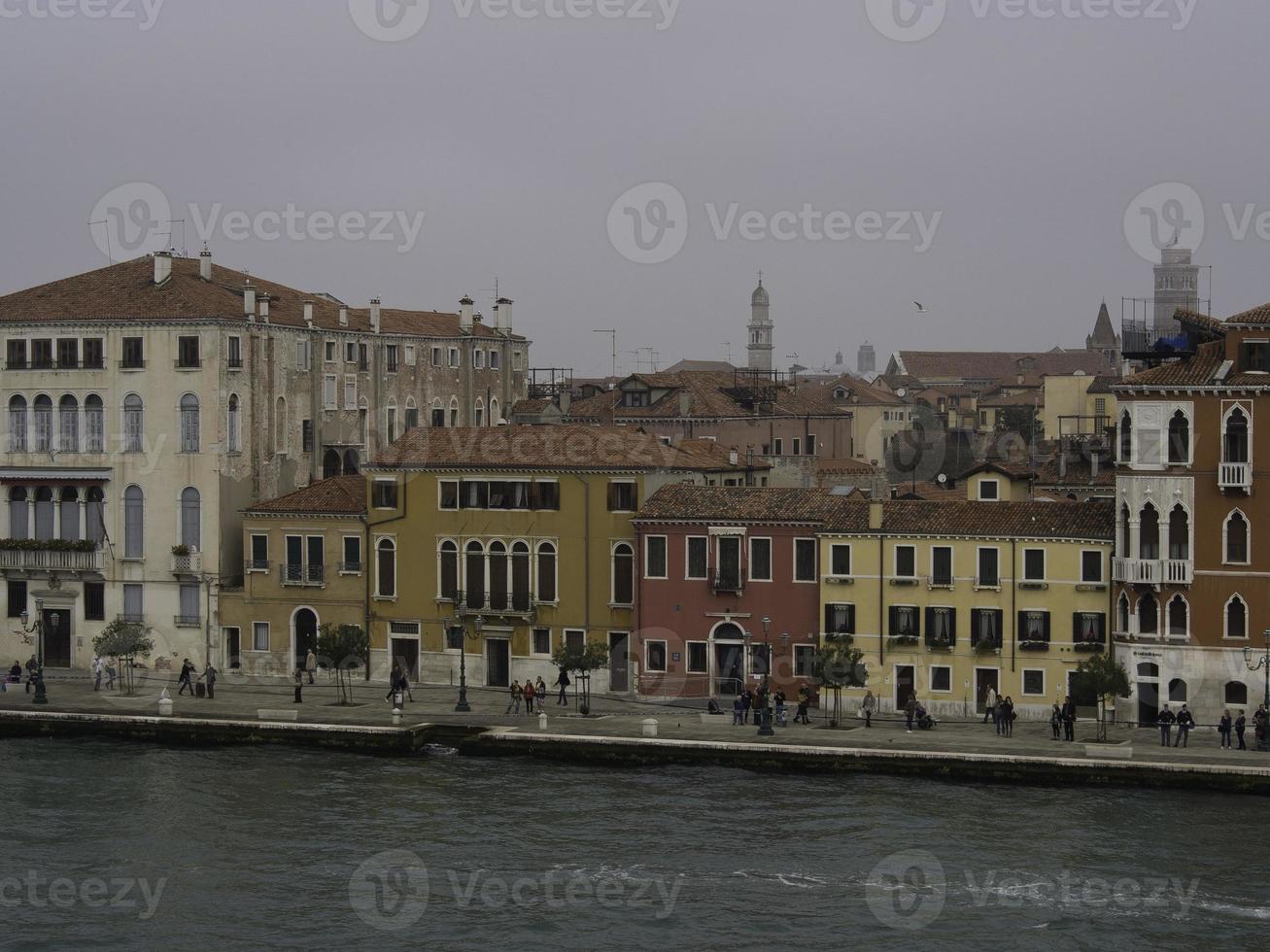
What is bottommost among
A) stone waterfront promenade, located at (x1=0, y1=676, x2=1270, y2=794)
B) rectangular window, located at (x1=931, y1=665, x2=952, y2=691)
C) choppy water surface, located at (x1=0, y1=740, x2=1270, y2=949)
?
choppy water surface, located at (x1=0, y1=740, x2=1270, y2=949)

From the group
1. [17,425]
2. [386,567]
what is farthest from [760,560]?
[17,425]

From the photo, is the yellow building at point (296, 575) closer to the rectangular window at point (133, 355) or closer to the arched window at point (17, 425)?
the rectangular window at point (133, 355)

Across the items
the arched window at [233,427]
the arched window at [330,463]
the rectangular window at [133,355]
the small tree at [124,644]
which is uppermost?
the rectangular window at [133,355]

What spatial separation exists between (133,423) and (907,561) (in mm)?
22183

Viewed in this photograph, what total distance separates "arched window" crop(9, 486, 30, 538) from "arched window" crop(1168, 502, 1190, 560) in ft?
103

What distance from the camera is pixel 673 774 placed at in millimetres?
45156

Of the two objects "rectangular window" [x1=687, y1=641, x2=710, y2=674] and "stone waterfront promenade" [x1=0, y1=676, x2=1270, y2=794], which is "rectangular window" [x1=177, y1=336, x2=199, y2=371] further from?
"rectangular window" [x1=687, y1=641, x2=710, y2=674]

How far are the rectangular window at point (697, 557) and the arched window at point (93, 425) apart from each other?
57.2ft

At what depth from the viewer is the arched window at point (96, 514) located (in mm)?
57750

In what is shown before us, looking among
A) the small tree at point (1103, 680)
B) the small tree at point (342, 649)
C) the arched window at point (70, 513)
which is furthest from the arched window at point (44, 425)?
the small tree at point (1103, 680)

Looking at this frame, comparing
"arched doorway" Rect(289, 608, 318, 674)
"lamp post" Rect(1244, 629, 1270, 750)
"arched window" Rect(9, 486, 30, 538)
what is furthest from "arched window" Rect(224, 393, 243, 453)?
"lamp post" Rect(1244, 629, 1270, 750)

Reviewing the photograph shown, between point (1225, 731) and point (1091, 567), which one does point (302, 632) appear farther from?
point (1225, 731)

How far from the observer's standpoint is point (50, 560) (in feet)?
190

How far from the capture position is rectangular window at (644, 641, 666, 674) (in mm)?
51844
